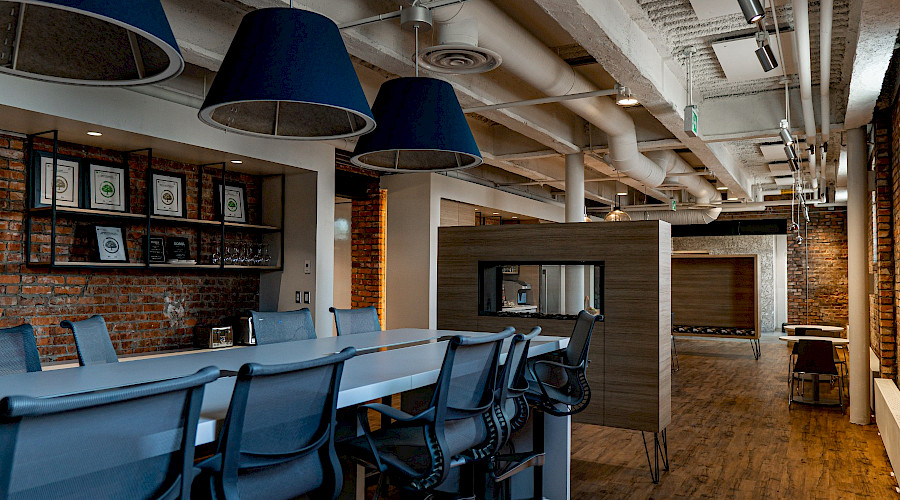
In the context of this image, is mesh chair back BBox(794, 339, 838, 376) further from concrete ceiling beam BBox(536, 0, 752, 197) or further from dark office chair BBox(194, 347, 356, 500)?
dark office chair BBox(194, 347, 356, 500)

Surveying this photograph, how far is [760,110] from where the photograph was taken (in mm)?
6074

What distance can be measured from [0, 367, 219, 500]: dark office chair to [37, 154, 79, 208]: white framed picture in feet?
11.9

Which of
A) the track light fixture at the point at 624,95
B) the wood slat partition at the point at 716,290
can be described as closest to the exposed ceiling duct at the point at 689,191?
the wood slat partition at the point at 716,290

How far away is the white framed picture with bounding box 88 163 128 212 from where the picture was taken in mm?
4898

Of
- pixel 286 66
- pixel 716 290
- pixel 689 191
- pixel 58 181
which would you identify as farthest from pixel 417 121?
pixel 716 290

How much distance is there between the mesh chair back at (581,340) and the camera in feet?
11.6

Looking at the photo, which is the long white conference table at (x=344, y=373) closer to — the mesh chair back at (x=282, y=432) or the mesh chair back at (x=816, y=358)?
the mesh chair back at (x=282, y=432)

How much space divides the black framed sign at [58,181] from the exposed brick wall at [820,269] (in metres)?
14.1

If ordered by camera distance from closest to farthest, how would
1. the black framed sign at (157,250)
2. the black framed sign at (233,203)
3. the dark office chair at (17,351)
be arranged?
1. the dark office chair at (17,351)
2. the black framed sign at (157,250)
3. the black framed sign at (233,203)

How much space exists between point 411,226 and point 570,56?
10.3ft

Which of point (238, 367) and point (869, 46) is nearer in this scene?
point (238, 367)

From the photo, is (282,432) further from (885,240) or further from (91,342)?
(885,240)

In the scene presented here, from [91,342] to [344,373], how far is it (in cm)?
125

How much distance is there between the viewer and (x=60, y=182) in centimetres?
469
